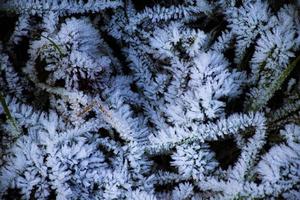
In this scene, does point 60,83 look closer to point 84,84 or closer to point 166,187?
point 84,84

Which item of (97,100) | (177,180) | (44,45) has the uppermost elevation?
(44,45)

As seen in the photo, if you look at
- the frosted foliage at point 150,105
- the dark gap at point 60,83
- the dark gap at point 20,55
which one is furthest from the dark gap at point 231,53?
the dark gap at point 20,55

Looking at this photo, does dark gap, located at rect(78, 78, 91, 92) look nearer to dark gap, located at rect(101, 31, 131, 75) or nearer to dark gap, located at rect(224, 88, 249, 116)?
dark gap, located at rect(101, 31, 131, 75)

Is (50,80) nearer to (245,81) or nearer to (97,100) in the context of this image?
(97,100)

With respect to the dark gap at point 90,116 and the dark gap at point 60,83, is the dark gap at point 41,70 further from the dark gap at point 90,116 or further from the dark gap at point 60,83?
the dark gap at point 90,116

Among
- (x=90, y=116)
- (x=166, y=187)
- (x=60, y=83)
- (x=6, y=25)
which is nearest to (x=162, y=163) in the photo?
(x=166, y=187)

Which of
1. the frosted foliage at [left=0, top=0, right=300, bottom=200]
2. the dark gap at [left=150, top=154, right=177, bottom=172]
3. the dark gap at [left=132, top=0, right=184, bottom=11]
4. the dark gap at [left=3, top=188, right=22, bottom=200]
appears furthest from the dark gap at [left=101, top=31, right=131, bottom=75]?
the dark gap at [left=3, top=188, right=22, bottom=200]

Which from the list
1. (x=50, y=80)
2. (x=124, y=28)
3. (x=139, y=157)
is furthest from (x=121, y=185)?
(x=124, y=28)
